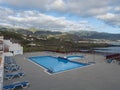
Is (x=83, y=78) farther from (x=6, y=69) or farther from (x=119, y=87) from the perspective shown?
(x=6, y=69)

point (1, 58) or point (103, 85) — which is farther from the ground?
point (1, 58)

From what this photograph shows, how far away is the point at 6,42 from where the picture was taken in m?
28.2

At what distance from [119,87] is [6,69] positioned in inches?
379

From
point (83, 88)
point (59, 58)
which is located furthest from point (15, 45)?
point (83, 88)

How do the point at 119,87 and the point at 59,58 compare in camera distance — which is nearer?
the point at 119,87

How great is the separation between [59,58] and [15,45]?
8712 mm

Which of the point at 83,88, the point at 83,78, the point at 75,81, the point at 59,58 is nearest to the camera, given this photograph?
the point at 83,88

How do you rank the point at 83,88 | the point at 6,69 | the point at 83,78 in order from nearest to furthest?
1. the point at 83,88
2. the point at 83,78
3. the point at 6,69

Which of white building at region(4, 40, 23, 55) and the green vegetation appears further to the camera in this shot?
the green vegetation

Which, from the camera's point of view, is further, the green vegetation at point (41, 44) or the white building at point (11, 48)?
the green vegetation at point (41, 44)

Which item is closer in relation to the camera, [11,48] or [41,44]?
[11,48]

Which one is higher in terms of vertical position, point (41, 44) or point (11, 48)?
point (11, 48)

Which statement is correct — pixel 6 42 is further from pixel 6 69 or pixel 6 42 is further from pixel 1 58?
pixel 1 58

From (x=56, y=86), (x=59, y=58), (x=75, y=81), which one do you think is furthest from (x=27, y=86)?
(x=59, y=58)
